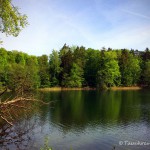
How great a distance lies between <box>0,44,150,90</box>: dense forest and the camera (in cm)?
10000

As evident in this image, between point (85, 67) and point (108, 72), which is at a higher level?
point (85, 67)

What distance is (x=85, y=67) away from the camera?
10844cm

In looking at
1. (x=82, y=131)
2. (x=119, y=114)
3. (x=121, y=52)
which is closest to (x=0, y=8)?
(x=82, y=131)

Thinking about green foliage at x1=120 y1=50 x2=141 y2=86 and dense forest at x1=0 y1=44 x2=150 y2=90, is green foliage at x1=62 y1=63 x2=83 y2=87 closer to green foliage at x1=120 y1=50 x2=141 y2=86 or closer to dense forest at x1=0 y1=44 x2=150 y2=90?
dense forest at x1=0 y1=44 x2=150 y2=90

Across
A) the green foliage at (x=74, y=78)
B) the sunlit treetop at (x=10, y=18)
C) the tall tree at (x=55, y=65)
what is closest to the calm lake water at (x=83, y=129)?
the sunlit treetop at (x=10, y=18)

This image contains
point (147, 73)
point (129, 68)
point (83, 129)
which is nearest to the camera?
point (83, 129)

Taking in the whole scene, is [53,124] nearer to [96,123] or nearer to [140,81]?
[96,123]

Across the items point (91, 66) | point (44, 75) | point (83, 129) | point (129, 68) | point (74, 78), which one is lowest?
point (83, 129)

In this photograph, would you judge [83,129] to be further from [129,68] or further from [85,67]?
[129,68]

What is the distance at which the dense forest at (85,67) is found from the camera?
10000cm

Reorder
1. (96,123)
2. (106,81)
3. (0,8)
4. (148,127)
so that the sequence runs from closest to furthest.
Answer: (0,8)
(148,127)
(96,123)
(106,81)

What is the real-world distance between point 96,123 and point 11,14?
30.3m

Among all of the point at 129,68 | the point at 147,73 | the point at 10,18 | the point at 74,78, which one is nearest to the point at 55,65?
the point at 74,78

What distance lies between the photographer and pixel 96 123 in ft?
130
